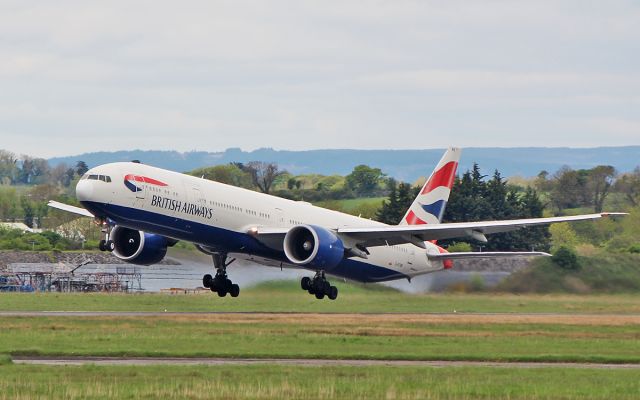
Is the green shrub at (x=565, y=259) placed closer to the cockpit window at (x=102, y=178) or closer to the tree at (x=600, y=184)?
the cockpit window at (x=102, y=178)

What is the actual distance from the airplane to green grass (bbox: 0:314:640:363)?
312 centimetres

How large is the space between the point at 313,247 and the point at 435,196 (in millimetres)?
13575

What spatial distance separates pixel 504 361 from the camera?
41219 millimetres

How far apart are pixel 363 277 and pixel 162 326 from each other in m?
14.6

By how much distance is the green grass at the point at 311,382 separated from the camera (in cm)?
3100

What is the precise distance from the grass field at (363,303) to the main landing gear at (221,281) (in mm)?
676

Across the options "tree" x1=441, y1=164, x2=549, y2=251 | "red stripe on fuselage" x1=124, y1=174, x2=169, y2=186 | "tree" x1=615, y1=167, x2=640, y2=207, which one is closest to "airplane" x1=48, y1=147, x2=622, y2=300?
"red stripe on fuselage" x1=124, y1=174, x2=169, y2=186

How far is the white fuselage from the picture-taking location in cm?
5362

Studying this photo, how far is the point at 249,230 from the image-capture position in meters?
58.0

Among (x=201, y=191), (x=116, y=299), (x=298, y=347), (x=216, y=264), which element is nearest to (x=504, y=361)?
(x=298, y=347)

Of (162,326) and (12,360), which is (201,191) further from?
(12,360)

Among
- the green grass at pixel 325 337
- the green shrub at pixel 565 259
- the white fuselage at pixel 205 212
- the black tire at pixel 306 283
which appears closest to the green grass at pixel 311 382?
the green grass at pixel 325 337

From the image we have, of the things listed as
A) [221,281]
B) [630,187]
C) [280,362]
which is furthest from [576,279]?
[630,187]

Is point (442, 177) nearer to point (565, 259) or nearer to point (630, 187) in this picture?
point (565, 259)
